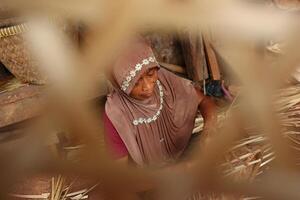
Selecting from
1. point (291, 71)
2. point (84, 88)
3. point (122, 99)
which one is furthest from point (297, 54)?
point (122, 99)

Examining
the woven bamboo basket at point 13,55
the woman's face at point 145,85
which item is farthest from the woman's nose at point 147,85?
the woven bamboo basket at point 13,55

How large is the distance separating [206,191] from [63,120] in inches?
4.1

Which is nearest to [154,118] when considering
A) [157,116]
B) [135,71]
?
[157,116]

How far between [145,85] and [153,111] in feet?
0.26

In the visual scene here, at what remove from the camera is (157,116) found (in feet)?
2.73

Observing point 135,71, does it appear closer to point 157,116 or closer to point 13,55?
point 157,116

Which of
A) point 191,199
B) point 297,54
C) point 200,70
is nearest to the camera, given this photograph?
point 297,54

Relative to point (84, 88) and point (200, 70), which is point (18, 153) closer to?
point (84, 88)

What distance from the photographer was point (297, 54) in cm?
21

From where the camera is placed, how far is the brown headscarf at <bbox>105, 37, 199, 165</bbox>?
30.9 inches

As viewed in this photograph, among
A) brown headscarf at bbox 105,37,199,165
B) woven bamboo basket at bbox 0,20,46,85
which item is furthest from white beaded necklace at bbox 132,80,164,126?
woven bamboo basket at bbox 0,20,46,85

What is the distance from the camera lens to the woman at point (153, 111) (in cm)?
76

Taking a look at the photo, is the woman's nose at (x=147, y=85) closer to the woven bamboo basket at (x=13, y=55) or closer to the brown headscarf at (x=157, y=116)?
the brown headscarf at (x=157, y=116)

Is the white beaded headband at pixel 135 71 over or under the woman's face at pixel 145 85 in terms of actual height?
over
